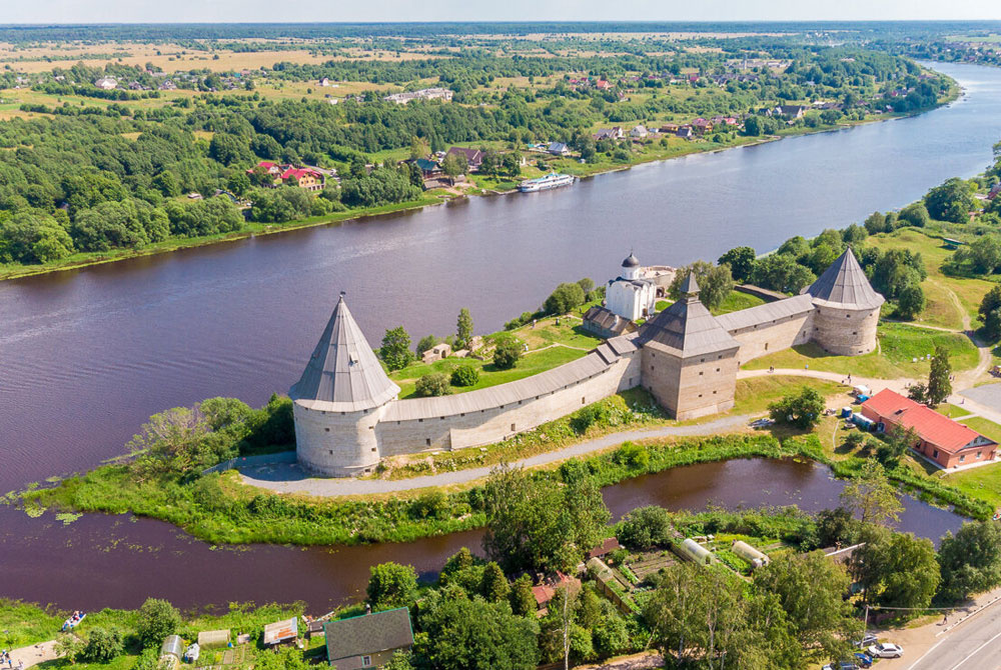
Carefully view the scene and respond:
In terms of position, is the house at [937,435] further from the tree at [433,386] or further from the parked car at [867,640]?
the tree at [433,386]

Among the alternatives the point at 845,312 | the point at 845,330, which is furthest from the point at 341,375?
the point at 845,330

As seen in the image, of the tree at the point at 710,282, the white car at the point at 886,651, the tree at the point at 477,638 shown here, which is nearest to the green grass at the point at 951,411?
the tree at the point at 710,282

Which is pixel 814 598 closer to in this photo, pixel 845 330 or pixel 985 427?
pixel 985 427

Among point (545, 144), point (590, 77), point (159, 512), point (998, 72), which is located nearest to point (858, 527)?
point (159, 512)

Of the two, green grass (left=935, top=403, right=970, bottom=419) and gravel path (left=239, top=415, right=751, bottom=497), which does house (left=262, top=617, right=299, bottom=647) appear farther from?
green grass (left=935, top=403, right=970, bottom=419)

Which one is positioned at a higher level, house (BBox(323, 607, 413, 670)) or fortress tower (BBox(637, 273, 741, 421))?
fortress tower (BBox(637, 273, 741, 421))

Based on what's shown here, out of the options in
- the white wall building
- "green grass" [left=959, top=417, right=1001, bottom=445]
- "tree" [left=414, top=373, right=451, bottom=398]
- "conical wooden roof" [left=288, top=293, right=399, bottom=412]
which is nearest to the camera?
"conical wooden roof" [left=288, top=293, right=399, bottom=412]

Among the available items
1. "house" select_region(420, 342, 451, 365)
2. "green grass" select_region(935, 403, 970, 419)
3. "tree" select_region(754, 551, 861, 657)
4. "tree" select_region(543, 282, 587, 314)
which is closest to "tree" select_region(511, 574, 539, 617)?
"tree" select_region(754, 551, 861, 657)
